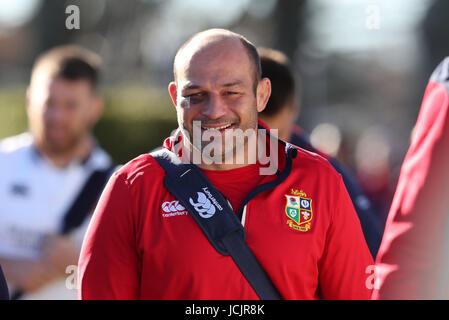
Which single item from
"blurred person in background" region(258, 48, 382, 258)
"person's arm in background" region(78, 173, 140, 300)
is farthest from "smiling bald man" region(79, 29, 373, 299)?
"blurred person in background" region(258, 48, 382, 258)

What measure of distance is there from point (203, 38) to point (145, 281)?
3.49ft

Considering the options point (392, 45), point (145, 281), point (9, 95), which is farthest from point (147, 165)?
point (392, 45)

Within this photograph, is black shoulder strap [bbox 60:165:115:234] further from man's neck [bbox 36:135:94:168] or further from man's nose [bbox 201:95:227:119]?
man's nose [bbox 201:95:227:119]

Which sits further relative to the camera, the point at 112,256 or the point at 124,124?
the point at 124,124

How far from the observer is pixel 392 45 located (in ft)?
120

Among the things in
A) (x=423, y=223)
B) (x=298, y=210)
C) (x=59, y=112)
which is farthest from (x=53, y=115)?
(x=423, y=223)

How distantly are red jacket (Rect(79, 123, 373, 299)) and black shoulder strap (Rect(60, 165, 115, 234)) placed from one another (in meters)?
1.62

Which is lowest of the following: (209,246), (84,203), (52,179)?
(84,203)

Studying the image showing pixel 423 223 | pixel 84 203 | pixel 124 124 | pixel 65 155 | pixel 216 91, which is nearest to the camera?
pixel 423 223

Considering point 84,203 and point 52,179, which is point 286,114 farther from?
point 52,179

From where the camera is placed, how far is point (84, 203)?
4.37 m

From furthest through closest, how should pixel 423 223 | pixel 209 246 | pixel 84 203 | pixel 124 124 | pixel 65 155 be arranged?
pixel 124 124, pixel 65 155, pixel 84 203, pixel 209 246, pixel 423 223

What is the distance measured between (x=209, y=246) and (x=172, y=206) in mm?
227

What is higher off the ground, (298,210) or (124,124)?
(298,210)
